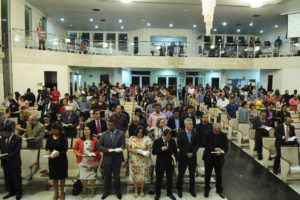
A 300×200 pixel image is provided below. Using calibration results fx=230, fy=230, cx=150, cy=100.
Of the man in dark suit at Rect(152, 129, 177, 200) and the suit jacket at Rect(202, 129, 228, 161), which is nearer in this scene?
the man in dark suit at Rect(152, 129, 177, 200)

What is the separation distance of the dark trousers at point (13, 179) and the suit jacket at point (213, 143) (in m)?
3.97

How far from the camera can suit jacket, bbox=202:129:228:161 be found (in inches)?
195

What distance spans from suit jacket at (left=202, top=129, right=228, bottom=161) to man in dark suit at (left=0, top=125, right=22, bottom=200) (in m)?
3.92

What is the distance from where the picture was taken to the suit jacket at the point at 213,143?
495cm

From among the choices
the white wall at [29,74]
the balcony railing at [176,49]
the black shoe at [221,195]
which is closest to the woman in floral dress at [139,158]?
the black shoe at [221,195]

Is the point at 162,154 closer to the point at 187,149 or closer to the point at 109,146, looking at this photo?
the point at 187,149

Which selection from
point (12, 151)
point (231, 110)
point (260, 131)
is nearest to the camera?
point (12, 151)

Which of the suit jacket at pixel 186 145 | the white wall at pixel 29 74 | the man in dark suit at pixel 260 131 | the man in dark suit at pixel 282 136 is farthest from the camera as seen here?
the white wall at pixel 29 74

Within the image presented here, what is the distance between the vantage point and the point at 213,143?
4977mm

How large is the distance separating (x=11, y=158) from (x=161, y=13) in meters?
15.6

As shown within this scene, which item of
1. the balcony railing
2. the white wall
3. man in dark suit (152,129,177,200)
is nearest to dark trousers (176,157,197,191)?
man in dark suit (152,129,177,200)

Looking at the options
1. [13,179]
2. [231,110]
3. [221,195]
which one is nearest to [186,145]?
[221,195]

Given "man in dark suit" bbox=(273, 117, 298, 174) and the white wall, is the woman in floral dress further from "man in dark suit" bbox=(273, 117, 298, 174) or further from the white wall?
the white wall

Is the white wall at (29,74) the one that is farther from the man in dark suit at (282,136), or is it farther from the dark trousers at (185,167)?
the man in dark suit at (282,136)
